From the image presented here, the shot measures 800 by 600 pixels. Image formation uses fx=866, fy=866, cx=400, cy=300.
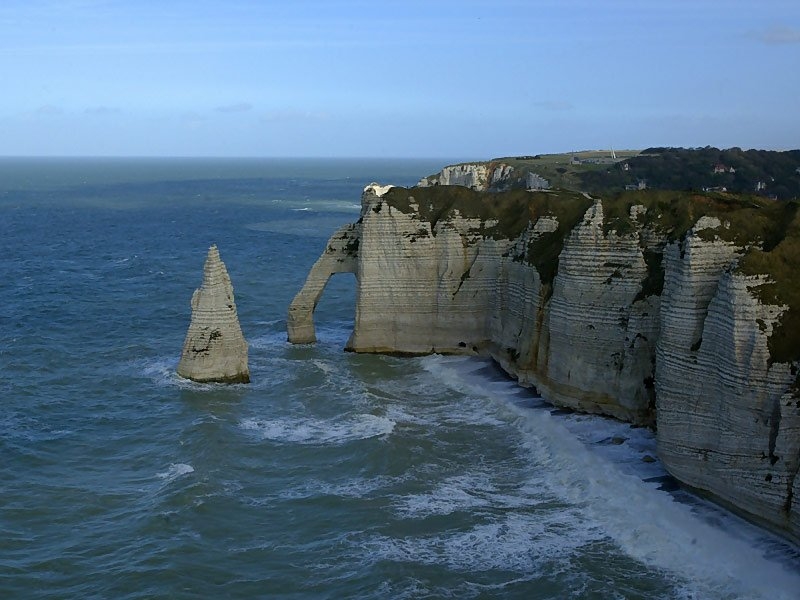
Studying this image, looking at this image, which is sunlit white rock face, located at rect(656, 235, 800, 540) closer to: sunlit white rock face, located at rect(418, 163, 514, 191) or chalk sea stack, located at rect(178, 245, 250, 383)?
chalk sea stack, located at rect(178, 245, 250, 383)

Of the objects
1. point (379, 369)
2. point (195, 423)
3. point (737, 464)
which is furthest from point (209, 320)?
point (737, 464)

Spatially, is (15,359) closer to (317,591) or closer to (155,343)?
(155,343)

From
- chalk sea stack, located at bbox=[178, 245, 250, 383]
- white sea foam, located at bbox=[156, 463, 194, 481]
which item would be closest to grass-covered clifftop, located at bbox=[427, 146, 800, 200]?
chalk sea stack, located at bbox=[178, 245, 250, 383]

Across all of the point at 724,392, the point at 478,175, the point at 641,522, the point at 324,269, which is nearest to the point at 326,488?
the point at 641,522

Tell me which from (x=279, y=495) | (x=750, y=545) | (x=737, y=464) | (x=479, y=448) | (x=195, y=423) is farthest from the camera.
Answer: (x=195, y=423)

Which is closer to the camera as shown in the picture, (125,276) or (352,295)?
(352,295)

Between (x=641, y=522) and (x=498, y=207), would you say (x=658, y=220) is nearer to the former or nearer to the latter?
(x=498, y=207)

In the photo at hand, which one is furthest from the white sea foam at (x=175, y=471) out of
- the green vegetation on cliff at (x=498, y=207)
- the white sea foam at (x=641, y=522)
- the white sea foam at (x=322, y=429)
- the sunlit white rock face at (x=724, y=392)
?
the green vegetation on cliff at (x=498, y=207)

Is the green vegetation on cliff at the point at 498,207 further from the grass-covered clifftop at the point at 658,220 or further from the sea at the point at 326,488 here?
the sea at the point at 326,488
